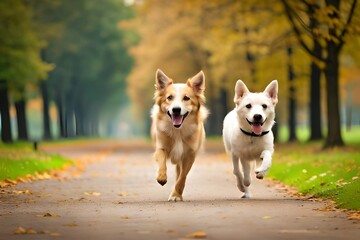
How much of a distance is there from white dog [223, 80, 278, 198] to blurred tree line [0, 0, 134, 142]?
23.5 meters

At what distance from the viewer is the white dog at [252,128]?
12.9 metres

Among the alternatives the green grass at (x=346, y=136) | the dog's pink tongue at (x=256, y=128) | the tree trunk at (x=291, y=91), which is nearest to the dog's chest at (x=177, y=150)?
the dog's pink tongue at (x=256, y=128)

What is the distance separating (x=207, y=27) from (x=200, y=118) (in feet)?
101

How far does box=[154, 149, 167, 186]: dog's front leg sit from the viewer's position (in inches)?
496

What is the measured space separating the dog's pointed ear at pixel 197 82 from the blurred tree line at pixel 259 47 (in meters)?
9.37

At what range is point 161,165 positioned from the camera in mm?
12883

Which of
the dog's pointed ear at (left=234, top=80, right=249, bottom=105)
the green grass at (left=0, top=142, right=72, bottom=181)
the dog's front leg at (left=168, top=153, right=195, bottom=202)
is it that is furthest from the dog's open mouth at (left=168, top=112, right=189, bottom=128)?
the green grass at (left=0, top=142, right=72, bottom=181)

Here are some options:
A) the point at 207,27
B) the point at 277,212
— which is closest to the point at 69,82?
the point at 207,27

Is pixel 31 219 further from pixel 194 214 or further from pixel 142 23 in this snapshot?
pixel 142 23

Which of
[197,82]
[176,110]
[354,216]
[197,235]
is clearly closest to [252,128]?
[197,82]

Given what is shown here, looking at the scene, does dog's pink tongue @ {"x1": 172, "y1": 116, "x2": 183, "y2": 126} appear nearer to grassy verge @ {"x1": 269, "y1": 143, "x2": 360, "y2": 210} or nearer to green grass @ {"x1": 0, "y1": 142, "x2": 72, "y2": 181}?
grassy verge @ {"x1": 269, "y1": 143, "x2": 360, "y2": 210}

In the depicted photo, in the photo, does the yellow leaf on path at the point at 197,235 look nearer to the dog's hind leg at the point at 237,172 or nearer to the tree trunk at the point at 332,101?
the dog's hind leg at the point at 237,172

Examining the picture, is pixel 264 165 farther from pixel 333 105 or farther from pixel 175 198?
pixel 333 105

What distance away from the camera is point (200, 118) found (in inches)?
540
